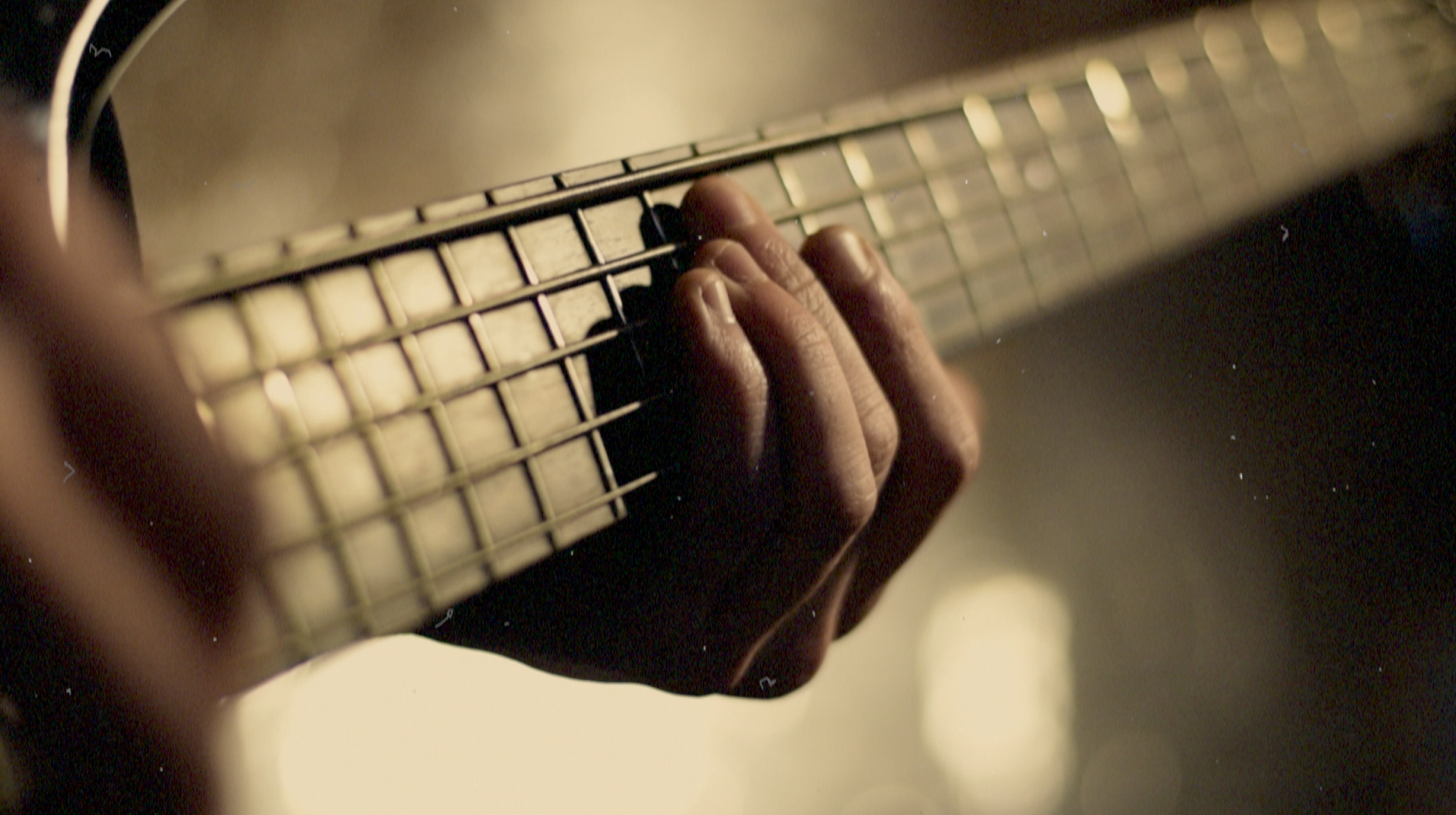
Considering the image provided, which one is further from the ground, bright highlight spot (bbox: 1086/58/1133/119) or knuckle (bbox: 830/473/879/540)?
bright highlight spot (bbox: 1086/58/1133/119)

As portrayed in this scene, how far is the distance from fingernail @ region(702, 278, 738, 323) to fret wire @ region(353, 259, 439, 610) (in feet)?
0.45

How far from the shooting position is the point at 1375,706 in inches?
39.2

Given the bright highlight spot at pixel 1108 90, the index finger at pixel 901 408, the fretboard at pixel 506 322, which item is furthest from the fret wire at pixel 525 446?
the bright highlight spot at pixel 1108 90

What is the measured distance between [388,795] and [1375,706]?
1317 millimetres

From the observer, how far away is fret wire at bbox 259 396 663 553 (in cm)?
27

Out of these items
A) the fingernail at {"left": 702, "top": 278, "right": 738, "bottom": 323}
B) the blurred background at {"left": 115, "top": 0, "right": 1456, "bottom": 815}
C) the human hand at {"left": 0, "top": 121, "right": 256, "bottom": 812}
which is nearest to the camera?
the human hand at {"left": 0, "top": 121, "right": 256, "bottom": 812}

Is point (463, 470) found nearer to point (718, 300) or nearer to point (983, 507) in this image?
point (718, 300)

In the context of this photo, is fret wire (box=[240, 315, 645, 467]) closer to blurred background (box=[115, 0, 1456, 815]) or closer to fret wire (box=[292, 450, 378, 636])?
fret wire (box=[292, 450, 378, 636])

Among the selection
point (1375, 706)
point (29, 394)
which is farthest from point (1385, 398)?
point (29, 394)

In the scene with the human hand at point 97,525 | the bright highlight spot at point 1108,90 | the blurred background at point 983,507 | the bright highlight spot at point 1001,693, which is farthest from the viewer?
the bright highlight spot at point 1001,693

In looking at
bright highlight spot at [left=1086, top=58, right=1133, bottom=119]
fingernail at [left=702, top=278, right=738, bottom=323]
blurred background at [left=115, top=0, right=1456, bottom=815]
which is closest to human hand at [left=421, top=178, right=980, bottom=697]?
fingernail at [left=702, top=278, right=738, bottom=323]

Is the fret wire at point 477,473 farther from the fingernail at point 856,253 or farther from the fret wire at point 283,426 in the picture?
the fingernail at point 856,253

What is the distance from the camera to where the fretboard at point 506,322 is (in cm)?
26

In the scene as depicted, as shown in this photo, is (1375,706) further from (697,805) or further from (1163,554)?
(697,805)
